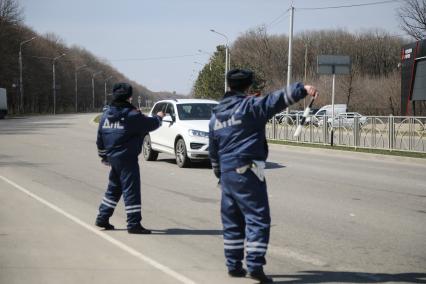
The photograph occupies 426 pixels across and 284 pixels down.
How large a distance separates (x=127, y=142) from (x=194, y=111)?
825cm

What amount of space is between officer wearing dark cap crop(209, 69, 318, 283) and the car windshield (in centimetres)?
970

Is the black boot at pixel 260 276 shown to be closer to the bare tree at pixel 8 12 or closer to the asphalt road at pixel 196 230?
the asphalt road at pixel 196 230

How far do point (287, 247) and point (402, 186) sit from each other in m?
6.06

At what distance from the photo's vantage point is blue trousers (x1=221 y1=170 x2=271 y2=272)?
4992mm

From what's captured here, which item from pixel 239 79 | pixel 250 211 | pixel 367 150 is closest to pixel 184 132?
pixel 367 150

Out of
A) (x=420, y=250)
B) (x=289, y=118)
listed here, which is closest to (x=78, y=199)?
(x=420, y=250)

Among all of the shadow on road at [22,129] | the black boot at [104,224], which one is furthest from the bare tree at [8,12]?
the black boot at [104,224]

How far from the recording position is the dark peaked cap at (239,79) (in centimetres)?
525

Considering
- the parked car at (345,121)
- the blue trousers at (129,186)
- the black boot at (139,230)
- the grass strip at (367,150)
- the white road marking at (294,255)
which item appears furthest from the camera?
the parked car at (345,121)

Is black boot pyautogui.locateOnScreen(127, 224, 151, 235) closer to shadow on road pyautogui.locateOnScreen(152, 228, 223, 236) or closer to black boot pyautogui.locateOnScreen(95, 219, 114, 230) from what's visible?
shadow on road pyautogui.locateOnScreen(152, 228, 223, 236)

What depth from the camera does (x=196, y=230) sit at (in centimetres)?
734

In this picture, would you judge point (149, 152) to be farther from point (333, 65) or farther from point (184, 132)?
point (333, 65)

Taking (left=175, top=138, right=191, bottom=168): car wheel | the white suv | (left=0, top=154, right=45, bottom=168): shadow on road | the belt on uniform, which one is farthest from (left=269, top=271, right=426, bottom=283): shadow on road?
(left=0, top=154, right=45, bottom=168): shadow on road

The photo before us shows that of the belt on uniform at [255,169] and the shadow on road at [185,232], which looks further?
the shadow on road at [185,232]
